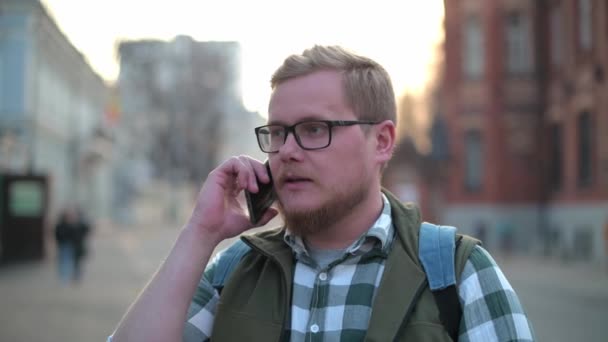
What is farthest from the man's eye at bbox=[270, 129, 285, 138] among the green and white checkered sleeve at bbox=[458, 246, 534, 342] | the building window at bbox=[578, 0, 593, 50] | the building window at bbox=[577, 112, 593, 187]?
the building window at bbox=[577, 112, 593, 187]

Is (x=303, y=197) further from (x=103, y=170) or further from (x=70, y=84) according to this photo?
(x=103, y=170)

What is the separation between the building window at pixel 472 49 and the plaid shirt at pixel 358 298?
96.1 feet

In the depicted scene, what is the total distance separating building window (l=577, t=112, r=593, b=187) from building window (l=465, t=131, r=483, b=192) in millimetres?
5954

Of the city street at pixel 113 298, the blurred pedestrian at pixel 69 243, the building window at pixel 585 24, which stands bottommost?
the city street at pixel 113 298

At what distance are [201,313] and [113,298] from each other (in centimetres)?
1195

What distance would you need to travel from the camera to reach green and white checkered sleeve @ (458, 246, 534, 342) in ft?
6.81

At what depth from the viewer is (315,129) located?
233cm

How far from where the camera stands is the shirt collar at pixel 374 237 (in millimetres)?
2309

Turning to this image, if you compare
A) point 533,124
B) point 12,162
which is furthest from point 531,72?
point 12,162

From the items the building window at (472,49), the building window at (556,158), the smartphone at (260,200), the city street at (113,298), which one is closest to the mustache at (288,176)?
the smartphone at (260,200)

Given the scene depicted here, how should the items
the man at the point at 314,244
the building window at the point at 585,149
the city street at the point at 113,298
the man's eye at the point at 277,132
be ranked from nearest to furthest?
the man at the point at 314,244, the man's eye at the point at 277,132, the city street at the point at 113,298, the building window at the point at 585,149

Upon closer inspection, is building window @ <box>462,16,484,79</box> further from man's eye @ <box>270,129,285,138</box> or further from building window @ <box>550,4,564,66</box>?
man's eye @ <box>270,129,285,138</box>

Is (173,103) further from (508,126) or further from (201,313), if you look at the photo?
(201,313)

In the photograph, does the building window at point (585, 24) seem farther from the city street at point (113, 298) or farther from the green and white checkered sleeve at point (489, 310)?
the green and white checkered sleeve at point (489, 310)
